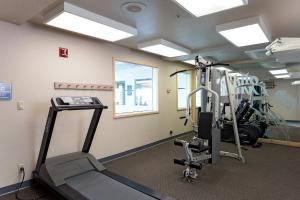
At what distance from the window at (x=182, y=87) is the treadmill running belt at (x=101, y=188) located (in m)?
3.93

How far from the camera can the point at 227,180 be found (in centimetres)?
319

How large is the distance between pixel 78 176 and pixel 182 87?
4742 mm

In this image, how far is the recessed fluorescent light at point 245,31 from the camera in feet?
9.08

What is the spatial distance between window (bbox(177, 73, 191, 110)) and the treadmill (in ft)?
12.1

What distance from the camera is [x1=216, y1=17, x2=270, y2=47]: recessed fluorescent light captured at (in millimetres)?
2768

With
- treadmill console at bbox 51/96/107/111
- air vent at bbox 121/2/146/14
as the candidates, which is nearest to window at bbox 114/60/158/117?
treadmill console at bbox 51/96/107/111

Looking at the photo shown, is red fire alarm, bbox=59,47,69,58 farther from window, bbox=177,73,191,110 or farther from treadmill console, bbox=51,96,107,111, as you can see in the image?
window, bbox=177,73,191,110

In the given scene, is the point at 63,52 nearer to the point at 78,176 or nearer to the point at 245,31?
the point at 78,176

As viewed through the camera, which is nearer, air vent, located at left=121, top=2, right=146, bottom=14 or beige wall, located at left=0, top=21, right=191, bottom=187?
air vent, located at left=121, top=2, right=146, bottom=14

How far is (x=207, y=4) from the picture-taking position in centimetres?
219

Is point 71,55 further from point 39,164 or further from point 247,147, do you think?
point 247,147

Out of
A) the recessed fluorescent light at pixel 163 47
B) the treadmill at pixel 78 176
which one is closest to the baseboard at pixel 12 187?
the treadmill at pixel 78 176

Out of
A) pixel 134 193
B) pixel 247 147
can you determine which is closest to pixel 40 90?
pixel 134 193

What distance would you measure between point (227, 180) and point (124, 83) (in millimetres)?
3222
